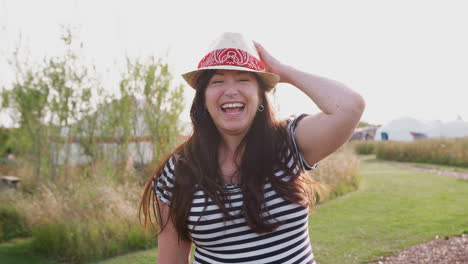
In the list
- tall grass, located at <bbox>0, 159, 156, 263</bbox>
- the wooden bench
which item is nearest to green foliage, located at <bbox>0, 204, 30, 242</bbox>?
tall grass, located at <bbox>0, 159, 156, 263</bbox>

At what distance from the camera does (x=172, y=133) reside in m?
9.22

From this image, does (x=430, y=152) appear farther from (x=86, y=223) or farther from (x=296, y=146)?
(x=296, y=146)

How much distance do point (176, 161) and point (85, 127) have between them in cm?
759

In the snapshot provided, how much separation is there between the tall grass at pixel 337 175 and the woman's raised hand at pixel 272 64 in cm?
754

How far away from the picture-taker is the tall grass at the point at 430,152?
60.5 ft

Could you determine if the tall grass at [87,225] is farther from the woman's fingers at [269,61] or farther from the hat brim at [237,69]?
the woman's fingers at [269,61]

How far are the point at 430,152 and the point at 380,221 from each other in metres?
15.3

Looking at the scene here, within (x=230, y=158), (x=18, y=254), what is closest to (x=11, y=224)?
(x=18, y=254)

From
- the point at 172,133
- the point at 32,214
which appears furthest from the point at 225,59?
the point at 172,133

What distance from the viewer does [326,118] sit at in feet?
5.86

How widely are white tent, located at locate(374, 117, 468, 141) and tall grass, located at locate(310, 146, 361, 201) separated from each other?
28260mm

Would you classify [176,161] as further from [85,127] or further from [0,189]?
[0,189]

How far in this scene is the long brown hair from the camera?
5.76 feet

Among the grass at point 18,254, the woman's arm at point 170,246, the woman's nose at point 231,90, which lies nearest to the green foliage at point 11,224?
the grass at point 18,254
